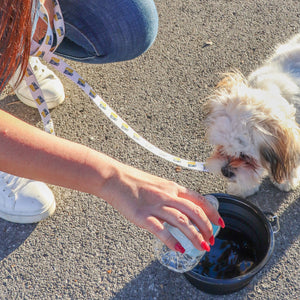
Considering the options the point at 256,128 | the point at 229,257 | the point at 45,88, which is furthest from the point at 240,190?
the point at 45,88

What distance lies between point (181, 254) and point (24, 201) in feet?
3.41

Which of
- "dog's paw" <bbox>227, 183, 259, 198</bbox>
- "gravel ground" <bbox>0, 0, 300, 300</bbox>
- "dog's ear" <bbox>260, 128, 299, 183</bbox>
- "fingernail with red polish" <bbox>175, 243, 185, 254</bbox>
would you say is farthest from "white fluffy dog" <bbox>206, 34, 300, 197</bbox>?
"fingernail with red polish" <bbox>175, 243, 185, 254</bbox>

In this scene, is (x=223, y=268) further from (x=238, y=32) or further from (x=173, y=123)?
(x=238, y=32)

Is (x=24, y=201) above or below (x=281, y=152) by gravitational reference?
above

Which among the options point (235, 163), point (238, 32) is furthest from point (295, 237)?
point (238, 32)

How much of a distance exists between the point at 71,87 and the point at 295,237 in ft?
6.26

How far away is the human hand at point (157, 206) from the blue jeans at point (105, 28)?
3.70 ft

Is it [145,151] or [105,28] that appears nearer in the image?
[105,28]

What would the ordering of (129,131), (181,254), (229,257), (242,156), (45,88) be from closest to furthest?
(181,254)
(242,156)
(229,257)
(129,131)
(45,88)

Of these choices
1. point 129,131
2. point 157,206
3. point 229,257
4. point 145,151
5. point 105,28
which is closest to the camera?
point 157,206

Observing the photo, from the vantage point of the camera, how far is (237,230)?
1.99 m

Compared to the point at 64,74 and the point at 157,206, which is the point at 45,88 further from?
the point at 157,206

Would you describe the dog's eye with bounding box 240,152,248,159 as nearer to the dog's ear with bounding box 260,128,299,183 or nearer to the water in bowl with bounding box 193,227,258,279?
the dog's ear with bounding box 260,128,299,183

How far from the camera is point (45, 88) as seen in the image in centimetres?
258
